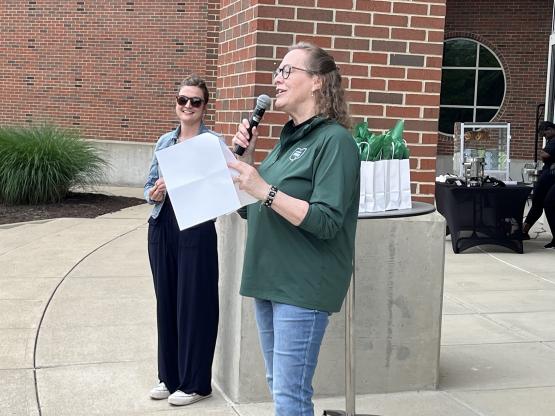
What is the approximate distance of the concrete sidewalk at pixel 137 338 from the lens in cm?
439

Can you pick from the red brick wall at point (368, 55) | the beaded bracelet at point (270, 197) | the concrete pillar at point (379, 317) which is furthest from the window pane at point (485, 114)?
the beaded bracelet at point (270, 197)

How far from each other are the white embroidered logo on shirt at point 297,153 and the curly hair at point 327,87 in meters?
0.18

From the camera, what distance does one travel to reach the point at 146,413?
429 centimetres

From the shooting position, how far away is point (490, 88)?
63.7 feet

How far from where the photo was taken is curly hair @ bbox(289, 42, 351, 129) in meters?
2.92

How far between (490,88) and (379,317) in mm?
16219

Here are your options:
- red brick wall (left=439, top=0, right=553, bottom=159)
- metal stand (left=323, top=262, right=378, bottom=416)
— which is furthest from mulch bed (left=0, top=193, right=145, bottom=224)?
metal stand (left=323, top=262, right=378, bottom=416)

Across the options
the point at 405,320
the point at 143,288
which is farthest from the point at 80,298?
the point at 405,320

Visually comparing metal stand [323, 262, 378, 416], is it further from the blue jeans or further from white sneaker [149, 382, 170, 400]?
white sneaker [149, 382, 170, 400]

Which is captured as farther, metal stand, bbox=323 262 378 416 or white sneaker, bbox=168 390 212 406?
white sneaker, bbox=168 390 212 406

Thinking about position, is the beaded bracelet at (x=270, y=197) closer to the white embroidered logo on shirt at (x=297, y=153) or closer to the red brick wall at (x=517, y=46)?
the white embroidered logo on shirt at (x=297, y=153)

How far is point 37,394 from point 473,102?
16.8 metres

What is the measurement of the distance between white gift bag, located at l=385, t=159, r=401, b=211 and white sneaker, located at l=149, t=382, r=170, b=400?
67.0 inches

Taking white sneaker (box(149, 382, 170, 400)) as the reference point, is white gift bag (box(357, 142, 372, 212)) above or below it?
above
